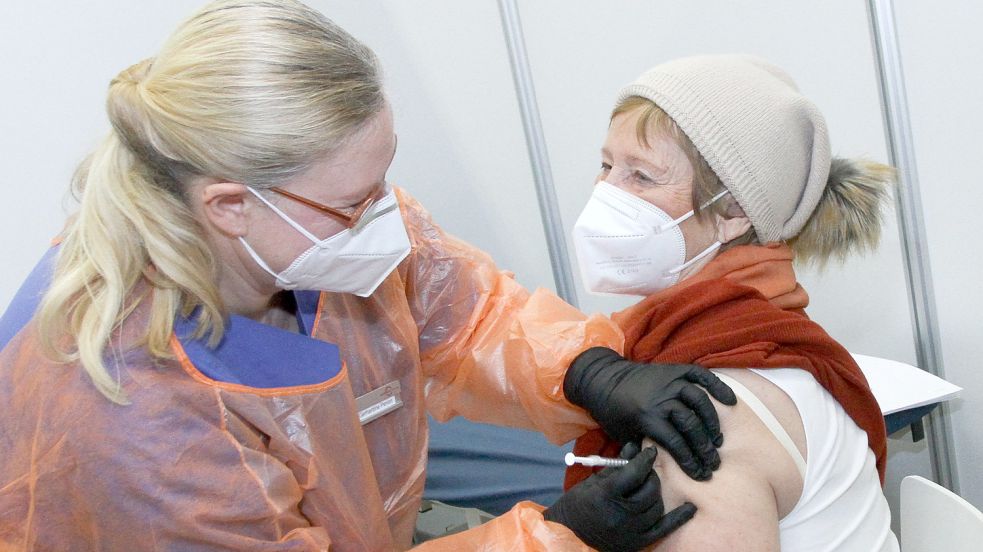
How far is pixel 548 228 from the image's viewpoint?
9.86 ft

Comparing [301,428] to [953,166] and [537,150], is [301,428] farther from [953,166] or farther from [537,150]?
[537,150]

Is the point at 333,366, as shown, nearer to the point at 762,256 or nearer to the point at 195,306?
the point at 195,306

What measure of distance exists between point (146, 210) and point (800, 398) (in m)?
0.89

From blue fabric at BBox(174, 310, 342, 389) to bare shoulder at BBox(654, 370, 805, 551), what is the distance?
0.50 m

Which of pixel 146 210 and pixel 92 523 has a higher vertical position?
pixel 146 210

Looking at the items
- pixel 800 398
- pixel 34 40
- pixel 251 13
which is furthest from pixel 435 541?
pixel 34 40

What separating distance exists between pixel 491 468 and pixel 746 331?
4.12 ft

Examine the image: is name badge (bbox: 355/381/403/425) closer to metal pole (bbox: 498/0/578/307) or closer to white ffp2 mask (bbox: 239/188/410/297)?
white ffp2 mask (bbox: 239/188/410/297)

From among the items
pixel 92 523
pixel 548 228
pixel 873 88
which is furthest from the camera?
pixel 548 228

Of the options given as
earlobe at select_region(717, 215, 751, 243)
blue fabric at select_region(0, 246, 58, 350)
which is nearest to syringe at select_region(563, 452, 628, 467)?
earlobe at select_region(717, 215, 751, 243)

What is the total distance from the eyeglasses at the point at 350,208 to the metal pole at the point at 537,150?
5.53ft

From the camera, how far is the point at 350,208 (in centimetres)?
124

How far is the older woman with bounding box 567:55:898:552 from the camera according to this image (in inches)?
44.5

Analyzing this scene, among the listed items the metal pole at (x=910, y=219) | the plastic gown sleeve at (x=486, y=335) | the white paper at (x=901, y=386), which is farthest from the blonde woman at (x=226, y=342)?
the metal pole at (x=910, y=219)
